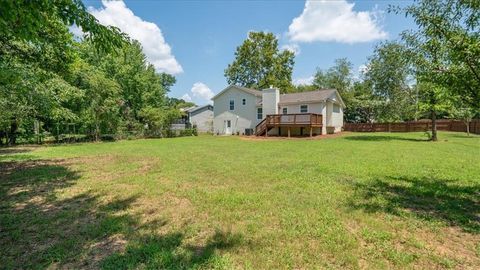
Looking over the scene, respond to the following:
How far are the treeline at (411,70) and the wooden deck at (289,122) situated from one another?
6.21 m

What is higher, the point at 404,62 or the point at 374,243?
the point at 404,62

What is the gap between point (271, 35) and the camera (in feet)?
138

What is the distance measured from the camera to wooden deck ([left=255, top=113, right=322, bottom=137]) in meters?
23.6

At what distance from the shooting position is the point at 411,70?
5.78 metres

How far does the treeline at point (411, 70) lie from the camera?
4711 millimetres

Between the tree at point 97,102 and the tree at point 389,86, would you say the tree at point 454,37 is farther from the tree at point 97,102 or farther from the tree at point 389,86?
the tree at point 97,102

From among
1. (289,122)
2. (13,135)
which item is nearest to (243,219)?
(289,122)

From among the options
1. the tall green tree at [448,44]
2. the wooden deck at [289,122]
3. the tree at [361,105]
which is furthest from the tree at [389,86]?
the tall green tree at [448,44]

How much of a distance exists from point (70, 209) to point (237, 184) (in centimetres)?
349

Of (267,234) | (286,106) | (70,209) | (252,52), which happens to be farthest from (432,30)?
(252,52)

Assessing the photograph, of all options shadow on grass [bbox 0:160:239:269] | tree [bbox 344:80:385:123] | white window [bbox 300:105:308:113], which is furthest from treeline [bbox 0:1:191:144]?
tree [bbox 344:80:385:123]

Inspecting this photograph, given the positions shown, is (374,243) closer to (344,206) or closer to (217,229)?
(344,206)

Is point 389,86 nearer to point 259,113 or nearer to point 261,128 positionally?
point 261,128

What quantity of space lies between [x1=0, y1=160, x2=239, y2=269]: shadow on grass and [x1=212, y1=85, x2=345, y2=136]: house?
2032 cm
